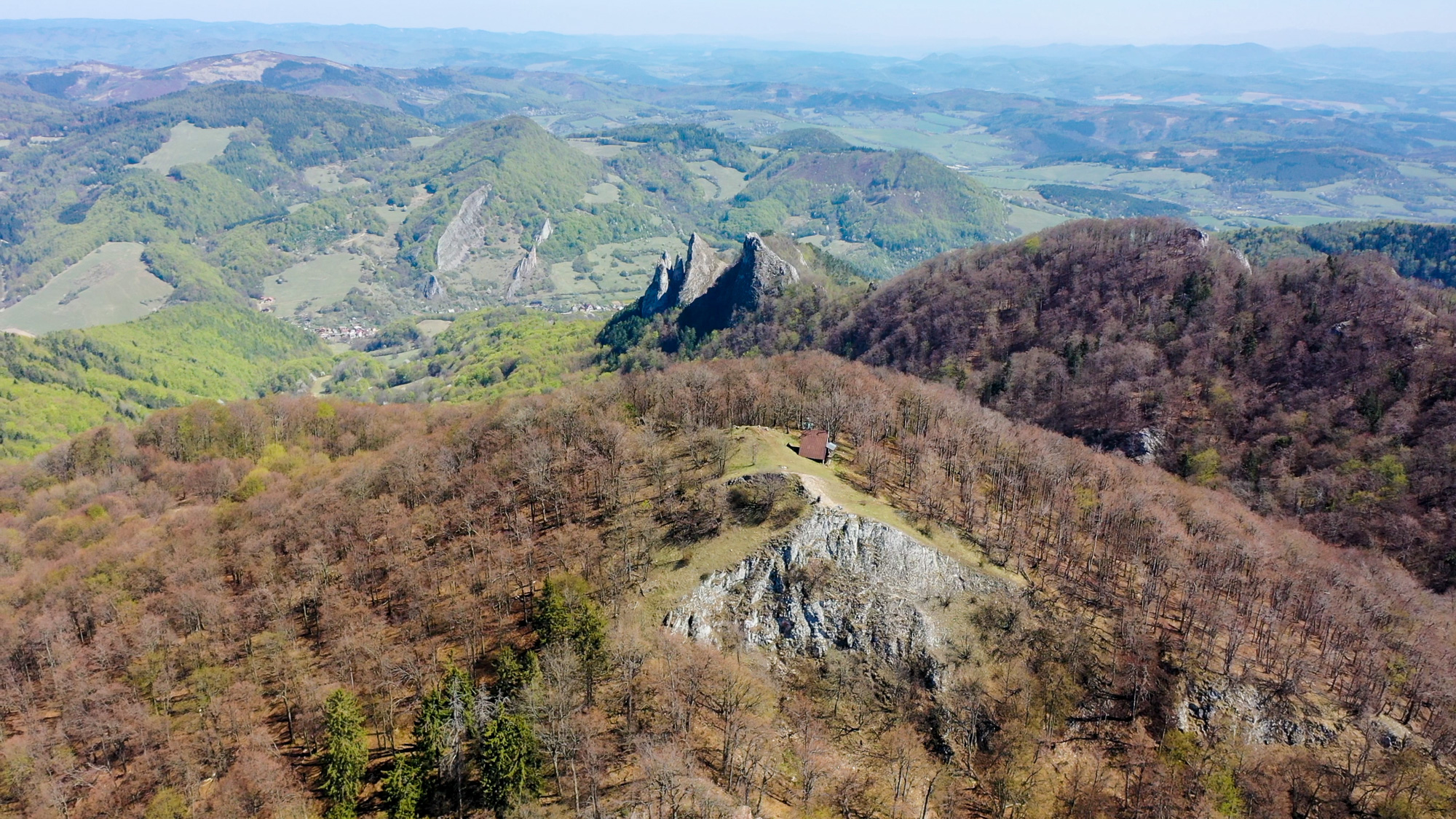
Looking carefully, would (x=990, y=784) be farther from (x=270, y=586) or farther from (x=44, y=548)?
(x=44, y=548)

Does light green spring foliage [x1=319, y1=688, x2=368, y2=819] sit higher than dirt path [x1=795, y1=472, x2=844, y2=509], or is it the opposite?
dirt path [x1=795, y1=472, x2=844, y2=509]

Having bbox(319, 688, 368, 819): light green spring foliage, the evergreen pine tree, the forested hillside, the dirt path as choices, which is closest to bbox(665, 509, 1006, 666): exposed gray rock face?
the forested hillside

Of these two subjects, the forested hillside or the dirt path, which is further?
the dirt path

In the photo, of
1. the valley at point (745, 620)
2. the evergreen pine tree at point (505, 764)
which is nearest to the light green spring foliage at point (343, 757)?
the valley at point (745, 620)

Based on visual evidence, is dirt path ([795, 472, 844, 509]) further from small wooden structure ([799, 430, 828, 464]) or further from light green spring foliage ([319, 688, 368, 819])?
light green spring foliage ([319, 688, 368, 819])

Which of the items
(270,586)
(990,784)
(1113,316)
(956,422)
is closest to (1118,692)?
(990,784)

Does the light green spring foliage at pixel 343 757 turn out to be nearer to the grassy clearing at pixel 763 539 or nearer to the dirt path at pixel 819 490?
the grassy clearing at pixel 763 539

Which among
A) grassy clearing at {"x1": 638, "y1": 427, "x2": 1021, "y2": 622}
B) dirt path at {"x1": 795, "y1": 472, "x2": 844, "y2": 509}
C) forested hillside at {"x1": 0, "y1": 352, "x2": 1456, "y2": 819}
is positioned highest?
dirt path at {"x1": 795, "y1": 472, "x2": 844, "y2": 509}
